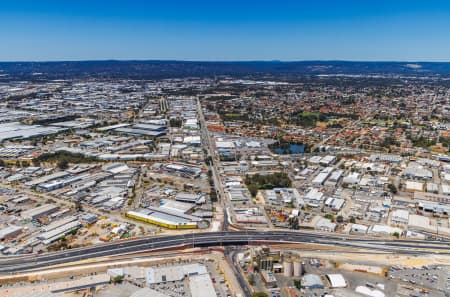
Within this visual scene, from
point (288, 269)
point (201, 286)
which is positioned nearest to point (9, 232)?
point (201, 286)

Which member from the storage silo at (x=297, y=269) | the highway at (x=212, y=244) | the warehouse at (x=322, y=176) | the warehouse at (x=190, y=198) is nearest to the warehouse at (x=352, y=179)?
the warehouse at (x=322, y=176)

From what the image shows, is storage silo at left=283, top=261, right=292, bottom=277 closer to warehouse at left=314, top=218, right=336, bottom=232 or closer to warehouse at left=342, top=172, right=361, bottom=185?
warehouse at left=314, top=218, right=336, bottom=232

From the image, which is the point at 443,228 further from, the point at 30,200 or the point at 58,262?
the point at 30,200

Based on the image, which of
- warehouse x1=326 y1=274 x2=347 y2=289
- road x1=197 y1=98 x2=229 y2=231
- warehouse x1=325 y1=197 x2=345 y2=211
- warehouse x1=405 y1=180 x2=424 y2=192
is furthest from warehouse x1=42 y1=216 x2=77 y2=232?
warehouse x1=405 y1=180 x2=424 y2=192

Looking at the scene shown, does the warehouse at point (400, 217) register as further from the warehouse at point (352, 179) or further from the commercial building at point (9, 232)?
the commercial building at point (9, 232)

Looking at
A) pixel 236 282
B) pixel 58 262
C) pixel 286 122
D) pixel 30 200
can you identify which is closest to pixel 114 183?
pixel 30 200

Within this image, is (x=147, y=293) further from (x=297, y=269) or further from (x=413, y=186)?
(x=413, y=186)

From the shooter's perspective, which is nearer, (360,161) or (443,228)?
(443,228)
